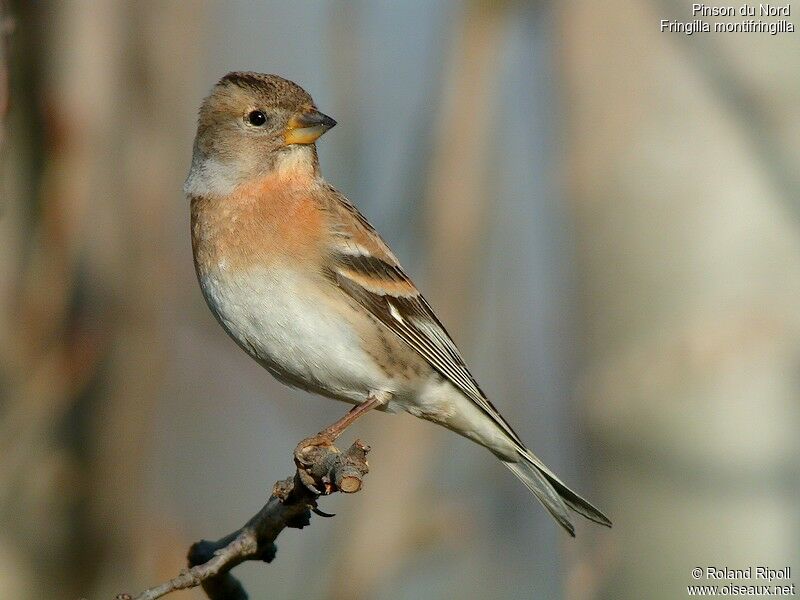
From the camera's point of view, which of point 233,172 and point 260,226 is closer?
point 260,226

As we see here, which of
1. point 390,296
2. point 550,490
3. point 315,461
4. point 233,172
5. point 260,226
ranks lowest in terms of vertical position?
point 550,490

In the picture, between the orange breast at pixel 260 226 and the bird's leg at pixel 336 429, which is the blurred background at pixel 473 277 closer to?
the bird's leg at pixel 336 429

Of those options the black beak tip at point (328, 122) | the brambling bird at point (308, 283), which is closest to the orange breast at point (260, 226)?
the brambling bird at point (308, 283)

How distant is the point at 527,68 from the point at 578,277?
1.29m

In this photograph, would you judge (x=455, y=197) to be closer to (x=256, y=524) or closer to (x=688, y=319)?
(x=688, y=319)

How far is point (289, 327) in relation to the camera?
4.18 meters

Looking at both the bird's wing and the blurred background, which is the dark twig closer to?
the bird's wing

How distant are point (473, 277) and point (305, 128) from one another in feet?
3.94

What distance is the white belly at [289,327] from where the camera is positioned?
4.19 meters

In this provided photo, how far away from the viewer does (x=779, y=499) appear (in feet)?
16.2

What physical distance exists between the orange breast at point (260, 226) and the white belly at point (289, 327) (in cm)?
9

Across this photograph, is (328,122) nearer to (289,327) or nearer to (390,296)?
(390,296)

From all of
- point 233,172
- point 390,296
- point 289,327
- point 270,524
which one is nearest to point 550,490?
point 390,296

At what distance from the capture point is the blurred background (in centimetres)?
496
